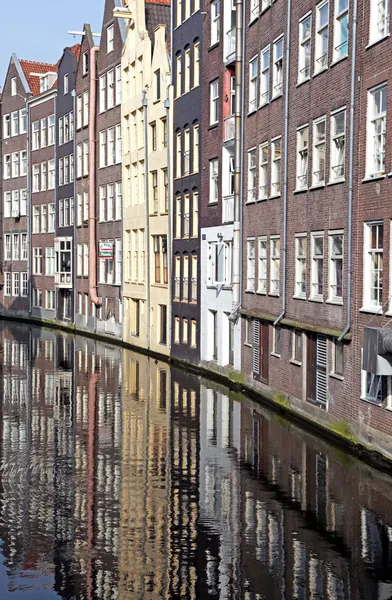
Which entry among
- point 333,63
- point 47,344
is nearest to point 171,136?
point 47,344

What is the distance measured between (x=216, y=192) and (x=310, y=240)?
1237 centimetres

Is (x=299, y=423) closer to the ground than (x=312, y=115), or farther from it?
closer to the ground

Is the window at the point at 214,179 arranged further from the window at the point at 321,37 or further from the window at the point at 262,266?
the window at the point at 321,37

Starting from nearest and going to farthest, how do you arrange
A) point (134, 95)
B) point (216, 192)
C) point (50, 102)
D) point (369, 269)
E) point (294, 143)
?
point (369, 269)
point (294, 143)
point (216, 192)
point (134, 95)
point (50, 102)

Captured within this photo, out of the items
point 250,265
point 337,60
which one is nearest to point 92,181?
point 250,265

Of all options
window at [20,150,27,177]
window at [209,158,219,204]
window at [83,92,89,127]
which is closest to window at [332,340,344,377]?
window at [209,158,219,204]

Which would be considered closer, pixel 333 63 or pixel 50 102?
pixel 333 63

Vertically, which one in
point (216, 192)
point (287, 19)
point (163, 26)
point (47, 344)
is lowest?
point (47, 344)

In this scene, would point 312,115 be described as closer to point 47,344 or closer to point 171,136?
point 171,136

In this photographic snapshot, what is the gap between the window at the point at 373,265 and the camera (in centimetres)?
2144

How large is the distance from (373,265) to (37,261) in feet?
176

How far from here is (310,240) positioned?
26.6 metres

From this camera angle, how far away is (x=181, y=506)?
55.8ft

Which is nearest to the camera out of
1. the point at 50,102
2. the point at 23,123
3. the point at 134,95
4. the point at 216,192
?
the point at 216,192
